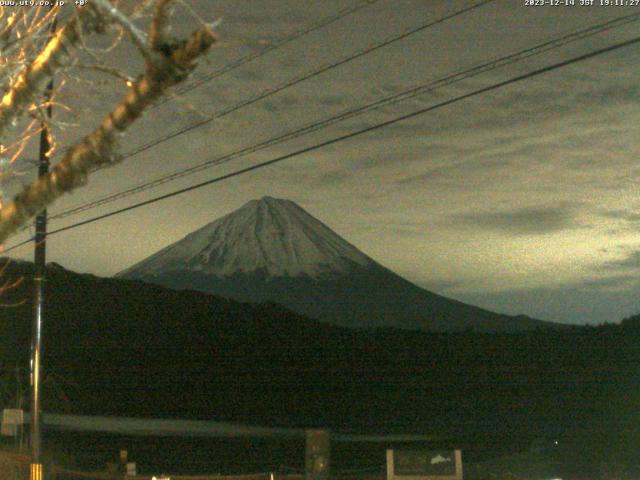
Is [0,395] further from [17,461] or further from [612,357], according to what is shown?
[612,357]

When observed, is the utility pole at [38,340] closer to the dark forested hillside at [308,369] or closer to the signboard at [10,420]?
the signboard at [10,420]

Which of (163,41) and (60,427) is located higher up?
(163,41)

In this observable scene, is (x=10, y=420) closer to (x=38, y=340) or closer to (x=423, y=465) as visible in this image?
(x=38, y=340)

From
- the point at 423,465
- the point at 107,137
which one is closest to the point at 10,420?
the point at 423,465

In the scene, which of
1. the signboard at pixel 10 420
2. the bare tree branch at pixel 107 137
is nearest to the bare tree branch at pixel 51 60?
the bare tree branch at pixel 107 137

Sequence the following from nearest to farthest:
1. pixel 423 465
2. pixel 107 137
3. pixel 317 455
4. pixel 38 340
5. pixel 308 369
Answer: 1. pixel 107 137
2. pixel 38 340
3. pixel 423 465
4. pixel 317 455
5. pixel 308 369

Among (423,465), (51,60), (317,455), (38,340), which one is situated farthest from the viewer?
(317,455)

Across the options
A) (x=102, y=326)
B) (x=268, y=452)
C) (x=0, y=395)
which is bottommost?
(x=268, y=452)

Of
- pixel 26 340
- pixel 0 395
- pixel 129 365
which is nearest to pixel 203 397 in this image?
pixel 129 365

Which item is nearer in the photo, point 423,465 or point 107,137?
point 107,137

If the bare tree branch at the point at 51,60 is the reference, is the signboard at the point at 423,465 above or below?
below

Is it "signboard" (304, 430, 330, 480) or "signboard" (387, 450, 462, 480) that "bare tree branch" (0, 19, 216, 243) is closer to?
"signboard" (387, 450, 462, 480)
